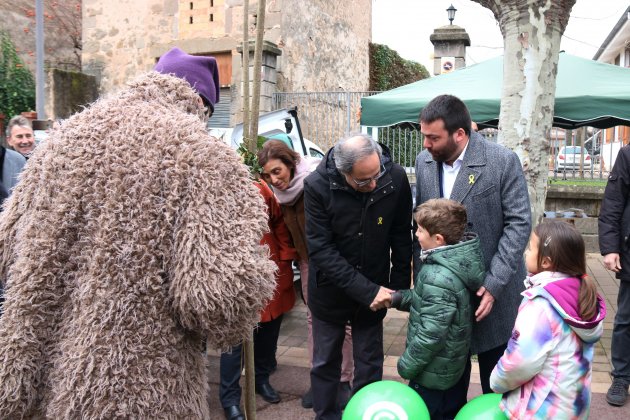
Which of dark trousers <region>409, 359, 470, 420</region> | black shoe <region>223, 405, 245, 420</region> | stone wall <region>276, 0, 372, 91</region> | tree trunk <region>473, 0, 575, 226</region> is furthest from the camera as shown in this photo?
stone wall <region>276, 0, 372, 91</region>

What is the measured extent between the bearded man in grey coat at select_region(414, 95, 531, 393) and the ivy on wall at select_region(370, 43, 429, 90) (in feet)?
47.3

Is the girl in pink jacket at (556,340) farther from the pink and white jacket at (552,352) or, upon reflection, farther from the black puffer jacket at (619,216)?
the black puffer jacket at (619,216)

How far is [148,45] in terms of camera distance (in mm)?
Result: 13625

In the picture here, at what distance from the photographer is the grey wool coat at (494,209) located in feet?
9.45

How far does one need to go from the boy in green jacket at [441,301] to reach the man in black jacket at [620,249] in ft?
4.89

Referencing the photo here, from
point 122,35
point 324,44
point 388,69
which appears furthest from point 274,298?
point 388,69

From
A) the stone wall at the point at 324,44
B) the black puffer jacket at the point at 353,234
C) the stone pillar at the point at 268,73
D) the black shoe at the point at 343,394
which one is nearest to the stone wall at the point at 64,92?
the stone pillar at the point at 268,73

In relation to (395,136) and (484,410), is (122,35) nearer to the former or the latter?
(395,136)

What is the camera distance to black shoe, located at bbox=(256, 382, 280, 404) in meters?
3.94

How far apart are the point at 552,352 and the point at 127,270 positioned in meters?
1.64

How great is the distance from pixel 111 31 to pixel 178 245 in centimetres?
1392

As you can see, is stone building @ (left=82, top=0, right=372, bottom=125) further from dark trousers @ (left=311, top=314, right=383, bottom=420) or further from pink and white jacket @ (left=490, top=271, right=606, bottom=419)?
pink and white jacket @ (left=490, top=271, right=606, bottom=419)

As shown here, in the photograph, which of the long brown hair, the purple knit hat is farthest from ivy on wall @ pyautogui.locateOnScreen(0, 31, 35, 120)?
the long brown hair

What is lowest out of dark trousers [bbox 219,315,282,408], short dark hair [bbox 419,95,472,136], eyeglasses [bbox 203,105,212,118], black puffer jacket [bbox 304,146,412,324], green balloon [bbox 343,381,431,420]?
dark trousers [bbox 219,315,282,408]
